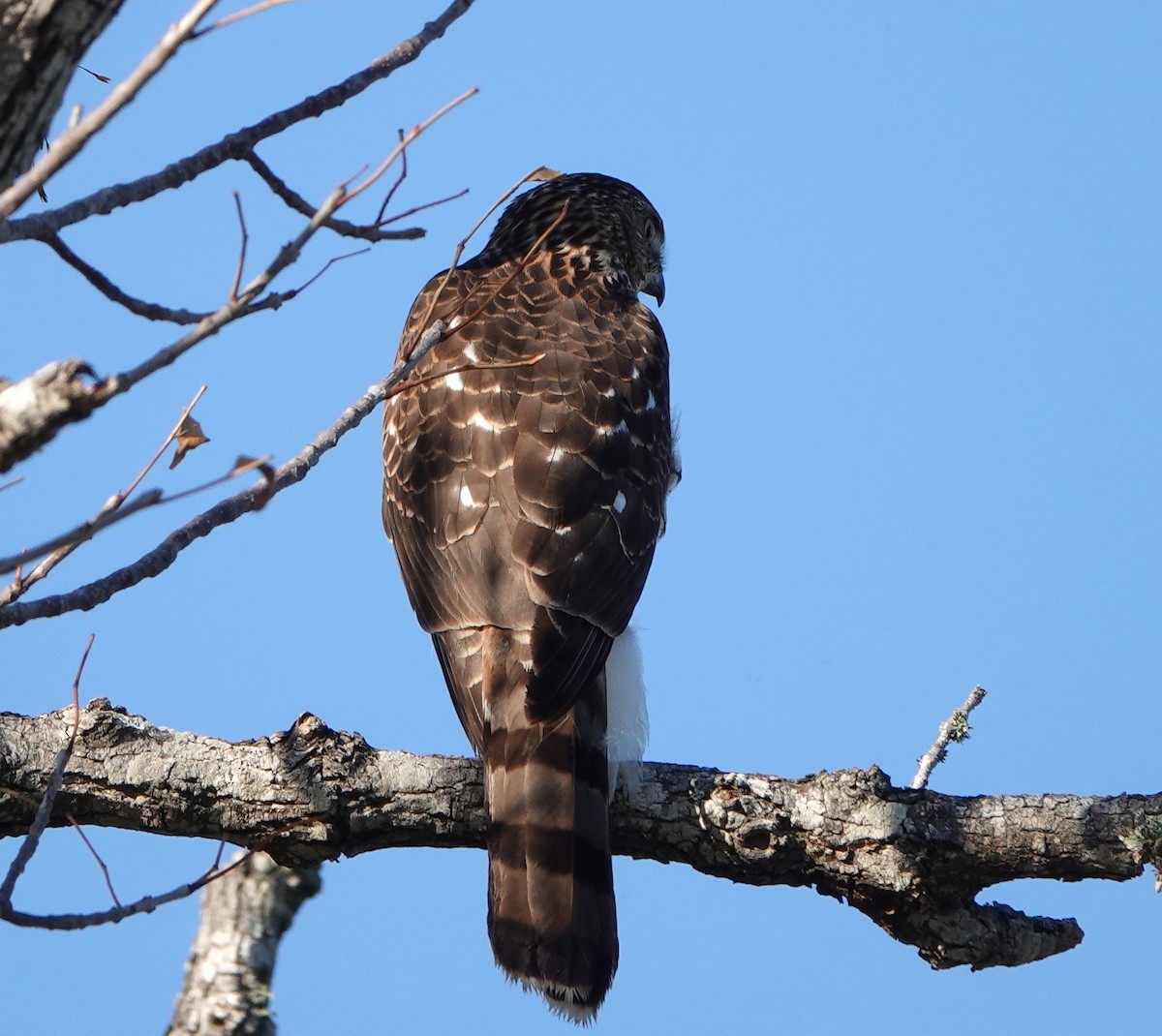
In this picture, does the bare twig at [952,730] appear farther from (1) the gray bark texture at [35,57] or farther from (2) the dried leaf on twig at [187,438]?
(1) the gray bark texture at [35,57]

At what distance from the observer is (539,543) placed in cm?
415

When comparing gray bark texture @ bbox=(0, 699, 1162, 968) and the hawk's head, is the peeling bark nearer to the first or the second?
gray bark texture @ bbox=(0, 699, 1162, 968)

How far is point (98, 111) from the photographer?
161 centimetres

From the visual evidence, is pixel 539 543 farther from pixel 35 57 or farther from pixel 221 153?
pixel 35 57

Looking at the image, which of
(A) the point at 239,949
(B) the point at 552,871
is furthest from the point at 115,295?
(A) the point at 239,949

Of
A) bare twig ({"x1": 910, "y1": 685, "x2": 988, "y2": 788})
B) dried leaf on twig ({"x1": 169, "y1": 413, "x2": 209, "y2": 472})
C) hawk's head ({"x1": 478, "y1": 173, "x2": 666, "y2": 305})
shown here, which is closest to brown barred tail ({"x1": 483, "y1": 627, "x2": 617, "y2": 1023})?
bare twig ({"x1": 910, "y1": 685, "x2": 988, "y2": 788})

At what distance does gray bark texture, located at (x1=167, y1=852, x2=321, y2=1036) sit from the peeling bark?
2798mm

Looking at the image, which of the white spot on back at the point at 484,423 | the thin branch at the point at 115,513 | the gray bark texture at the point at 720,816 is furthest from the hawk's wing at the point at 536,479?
the thin branch at the point at 115,513

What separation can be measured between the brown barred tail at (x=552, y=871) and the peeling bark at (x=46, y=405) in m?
2.28

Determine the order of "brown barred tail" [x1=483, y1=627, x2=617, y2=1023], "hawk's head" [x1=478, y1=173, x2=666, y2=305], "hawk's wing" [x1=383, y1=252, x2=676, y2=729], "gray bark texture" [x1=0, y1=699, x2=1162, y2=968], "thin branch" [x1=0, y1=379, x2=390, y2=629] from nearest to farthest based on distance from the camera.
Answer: "thin branch" [x1=0, y1=379, x2=390, y2=629] < "gray bark texture" [x1=0, y1=699, x2=1162, y2=968] < "brown barred tail" [x1=483, y1=627, x2=617, y2=1023] < "hawk's wing" [x1=383, y1=252, x2=676, y2=729] < "hawk's head" [x1=478, y1=173, x2=666, y2=305]

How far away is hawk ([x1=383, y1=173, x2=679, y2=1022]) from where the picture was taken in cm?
367

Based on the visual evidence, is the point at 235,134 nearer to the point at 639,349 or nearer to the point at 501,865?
the point at 501,865

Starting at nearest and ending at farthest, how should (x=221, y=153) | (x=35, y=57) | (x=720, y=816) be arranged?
(x=35, y=57) < (x=221, y=153) < (x=720, y=816)

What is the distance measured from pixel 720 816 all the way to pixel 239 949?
165 cm
